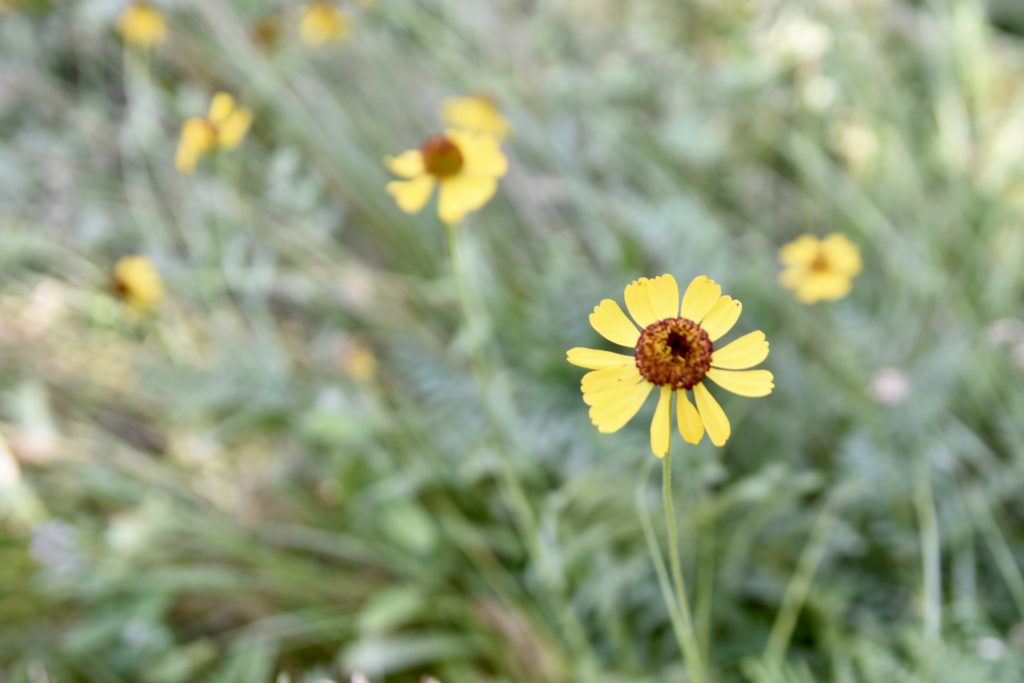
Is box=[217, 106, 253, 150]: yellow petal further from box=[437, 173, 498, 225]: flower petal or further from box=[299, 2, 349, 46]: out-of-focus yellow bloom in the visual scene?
box=[437, 173, 498, 225]: flower petal

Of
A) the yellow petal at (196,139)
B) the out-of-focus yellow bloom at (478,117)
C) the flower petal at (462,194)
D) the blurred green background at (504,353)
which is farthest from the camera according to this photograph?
the out-of-focus yellow bloom at (478,117)

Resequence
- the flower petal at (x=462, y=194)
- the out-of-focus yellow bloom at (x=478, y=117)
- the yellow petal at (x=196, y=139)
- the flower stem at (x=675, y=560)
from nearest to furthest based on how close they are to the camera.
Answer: the flower stem at (x=675, y=560)
the flower petal at (x=462, y=194)
the yellow petal at (x=196, y=139)
the out-of-focus yellow bloom at (x=478, y=117)

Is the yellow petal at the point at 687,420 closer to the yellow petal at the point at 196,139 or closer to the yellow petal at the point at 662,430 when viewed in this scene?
the yellow petal at the point at 662,430

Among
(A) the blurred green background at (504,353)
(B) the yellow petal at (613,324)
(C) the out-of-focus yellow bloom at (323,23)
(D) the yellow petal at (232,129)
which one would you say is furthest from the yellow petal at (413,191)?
(C) the out-of-focus yellow bloom at (323,23)

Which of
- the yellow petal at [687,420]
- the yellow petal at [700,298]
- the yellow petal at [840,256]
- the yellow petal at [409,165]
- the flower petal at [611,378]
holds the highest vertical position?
the yellow petal at [840,256]

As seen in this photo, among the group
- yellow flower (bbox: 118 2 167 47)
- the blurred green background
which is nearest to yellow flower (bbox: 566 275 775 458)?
the blurred green background

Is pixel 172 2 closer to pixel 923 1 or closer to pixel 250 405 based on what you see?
pixel 250 405

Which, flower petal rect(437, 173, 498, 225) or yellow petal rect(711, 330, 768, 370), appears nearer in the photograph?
yellow petal rect(711, 330, 768, 370)
